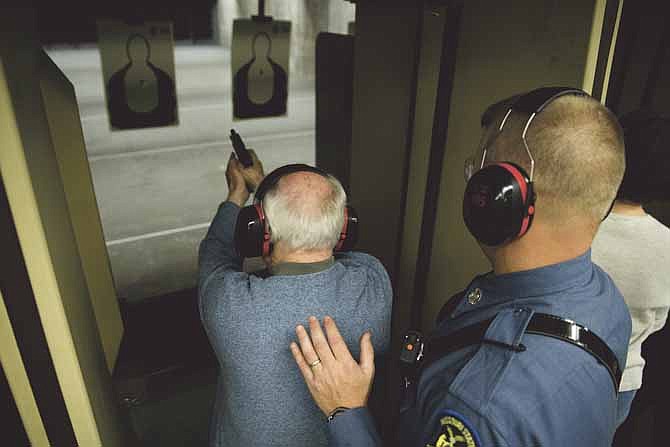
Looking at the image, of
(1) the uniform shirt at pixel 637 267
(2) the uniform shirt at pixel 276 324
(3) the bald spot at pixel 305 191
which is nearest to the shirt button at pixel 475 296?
(2) the uniform shirt at pixel 276 324

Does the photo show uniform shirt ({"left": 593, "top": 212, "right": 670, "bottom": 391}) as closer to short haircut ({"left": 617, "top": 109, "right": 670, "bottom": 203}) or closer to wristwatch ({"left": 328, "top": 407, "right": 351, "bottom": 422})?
short haircut ({"left": 617, "top": 109, "right": 670, "bottom": 203})

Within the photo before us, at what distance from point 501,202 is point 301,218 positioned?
1.40 feet

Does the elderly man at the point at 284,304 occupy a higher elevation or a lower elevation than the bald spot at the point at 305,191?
lower

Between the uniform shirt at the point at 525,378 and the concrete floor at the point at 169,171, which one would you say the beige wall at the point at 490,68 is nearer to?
the uniform shirt at the point at 525,378

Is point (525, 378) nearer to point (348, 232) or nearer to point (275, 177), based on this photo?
point (348, 232)

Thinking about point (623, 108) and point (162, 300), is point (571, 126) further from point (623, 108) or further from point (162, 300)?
point (162, 300)

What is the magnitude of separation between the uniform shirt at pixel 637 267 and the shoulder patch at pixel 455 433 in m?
0.73

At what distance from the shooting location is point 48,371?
0.86m

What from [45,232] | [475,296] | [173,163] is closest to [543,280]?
[475,296]

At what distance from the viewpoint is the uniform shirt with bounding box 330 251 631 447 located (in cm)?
70

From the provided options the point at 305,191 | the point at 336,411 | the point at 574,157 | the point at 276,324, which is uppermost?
the point at 574,157

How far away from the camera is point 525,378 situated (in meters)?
0.71

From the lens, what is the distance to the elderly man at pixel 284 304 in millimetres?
1006

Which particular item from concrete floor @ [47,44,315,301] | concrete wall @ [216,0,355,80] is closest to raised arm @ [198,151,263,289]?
concrete floor @ [47,44,315,301]
